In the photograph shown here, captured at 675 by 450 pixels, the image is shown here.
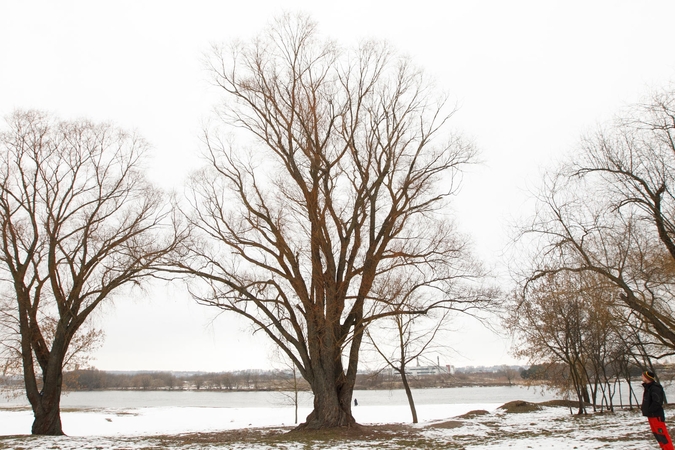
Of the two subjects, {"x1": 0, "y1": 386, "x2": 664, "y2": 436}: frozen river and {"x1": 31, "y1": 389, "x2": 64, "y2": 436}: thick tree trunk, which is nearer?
{"x1": 31, "y1": 389, "x2": 64, "y2": 436}: thick tree trunk

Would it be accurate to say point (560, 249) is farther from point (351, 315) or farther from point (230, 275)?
point (230, 275)

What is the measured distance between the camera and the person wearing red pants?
8828 mm

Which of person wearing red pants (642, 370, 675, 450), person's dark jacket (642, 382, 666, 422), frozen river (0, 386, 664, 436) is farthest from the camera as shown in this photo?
frozen river (0, 386, 664, 436)

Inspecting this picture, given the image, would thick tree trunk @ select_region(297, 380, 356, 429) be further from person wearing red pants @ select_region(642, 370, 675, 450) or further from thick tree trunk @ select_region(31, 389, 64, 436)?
thick tree trunk @ select_region(31, 389, 64, 436)

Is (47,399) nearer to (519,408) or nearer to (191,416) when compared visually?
(519,408)

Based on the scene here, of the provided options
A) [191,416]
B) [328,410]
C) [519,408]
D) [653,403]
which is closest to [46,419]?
[328,410]

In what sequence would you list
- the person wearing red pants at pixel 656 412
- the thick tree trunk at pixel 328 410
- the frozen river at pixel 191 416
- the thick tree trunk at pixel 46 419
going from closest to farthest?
the person wearing red pants at pixel 656 412
the thick tree trunk at pixel 328 410
the thick tree trunk at pixel 46 419
the frozen river at pixel 191 416

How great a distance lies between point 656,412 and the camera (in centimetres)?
909

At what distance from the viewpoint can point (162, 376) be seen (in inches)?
5310

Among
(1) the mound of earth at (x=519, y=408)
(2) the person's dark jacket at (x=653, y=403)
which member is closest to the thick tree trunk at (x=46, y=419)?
(2) the person's dark jacket at (x=653, y=403)

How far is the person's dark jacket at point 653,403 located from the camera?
9.09m

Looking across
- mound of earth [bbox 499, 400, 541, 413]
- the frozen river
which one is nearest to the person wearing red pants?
the frozen river

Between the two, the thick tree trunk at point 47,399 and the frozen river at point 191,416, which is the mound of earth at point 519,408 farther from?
the thick tree trunk at point 47,399

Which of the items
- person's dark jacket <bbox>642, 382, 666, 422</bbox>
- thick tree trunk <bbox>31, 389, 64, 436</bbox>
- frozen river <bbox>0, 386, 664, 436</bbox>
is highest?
person's dark jacket <bbox>642, 382, 666, 422</bbox>
